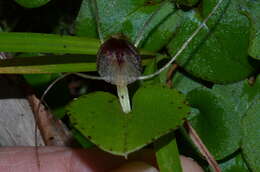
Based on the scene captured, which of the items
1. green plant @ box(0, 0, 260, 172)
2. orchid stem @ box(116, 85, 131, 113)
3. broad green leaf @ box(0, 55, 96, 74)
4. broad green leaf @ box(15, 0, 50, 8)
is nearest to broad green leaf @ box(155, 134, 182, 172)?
green plant @ box(0, 0, 260, 172)

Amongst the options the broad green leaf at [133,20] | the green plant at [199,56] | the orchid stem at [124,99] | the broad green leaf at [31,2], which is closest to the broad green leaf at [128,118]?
the orchid stem at [124,99]

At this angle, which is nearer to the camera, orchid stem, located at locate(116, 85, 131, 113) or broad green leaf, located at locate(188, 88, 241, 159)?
orchid stem, located at locate(116, 85, 131, 113)

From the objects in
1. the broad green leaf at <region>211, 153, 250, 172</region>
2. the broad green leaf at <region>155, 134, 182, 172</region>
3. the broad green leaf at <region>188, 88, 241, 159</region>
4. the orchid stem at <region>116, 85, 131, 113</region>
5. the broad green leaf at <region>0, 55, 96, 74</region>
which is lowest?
the broad green leaf at <region>211, 153, 250, 172</region>

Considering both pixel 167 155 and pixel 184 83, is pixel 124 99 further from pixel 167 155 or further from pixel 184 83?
pixel 184 83

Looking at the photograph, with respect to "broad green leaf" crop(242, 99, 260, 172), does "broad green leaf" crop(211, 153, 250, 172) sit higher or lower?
lower

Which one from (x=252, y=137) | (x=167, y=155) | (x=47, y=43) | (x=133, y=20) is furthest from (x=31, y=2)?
(x=252, y=137)

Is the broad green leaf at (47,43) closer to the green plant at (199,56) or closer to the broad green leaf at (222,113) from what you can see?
the green plant at (199,56)

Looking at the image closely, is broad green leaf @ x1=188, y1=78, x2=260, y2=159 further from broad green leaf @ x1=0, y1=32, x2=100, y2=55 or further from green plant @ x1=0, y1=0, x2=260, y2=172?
broad green leaf @ x1=0, y1=32, x2=100, y2=55
